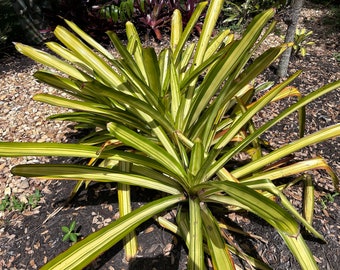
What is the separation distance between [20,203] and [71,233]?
51cm

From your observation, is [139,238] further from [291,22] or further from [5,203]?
[291,22]

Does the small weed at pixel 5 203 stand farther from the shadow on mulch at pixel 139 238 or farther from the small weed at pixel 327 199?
the small weed at pixel 327 199

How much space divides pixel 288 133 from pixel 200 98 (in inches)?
40.2

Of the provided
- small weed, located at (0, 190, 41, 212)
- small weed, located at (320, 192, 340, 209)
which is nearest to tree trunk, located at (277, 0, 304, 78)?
small weed, located at (320, 192, 340, 209)

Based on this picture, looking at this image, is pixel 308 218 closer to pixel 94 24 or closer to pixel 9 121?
pixel 9 121

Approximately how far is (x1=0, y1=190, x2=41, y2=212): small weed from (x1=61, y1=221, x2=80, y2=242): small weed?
0.37m

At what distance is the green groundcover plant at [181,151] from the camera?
1.12 m

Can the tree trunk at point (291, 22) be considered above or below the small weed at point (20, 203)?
above


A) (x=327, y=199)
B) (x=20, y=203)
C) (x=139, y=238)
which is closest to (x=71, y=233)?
(x=139, y=238)

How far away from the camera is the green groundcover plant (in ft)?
3.69

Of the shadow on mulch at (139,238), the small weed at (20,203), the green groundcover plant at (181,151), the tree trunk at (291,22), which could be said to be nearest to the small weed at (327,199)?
the shadow on mulch at (139,238)

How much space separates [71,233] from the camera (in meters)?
1.61

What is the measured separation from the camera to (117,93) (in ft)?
4.00

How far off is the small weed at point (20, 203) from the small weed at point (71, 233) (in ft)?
1.20
